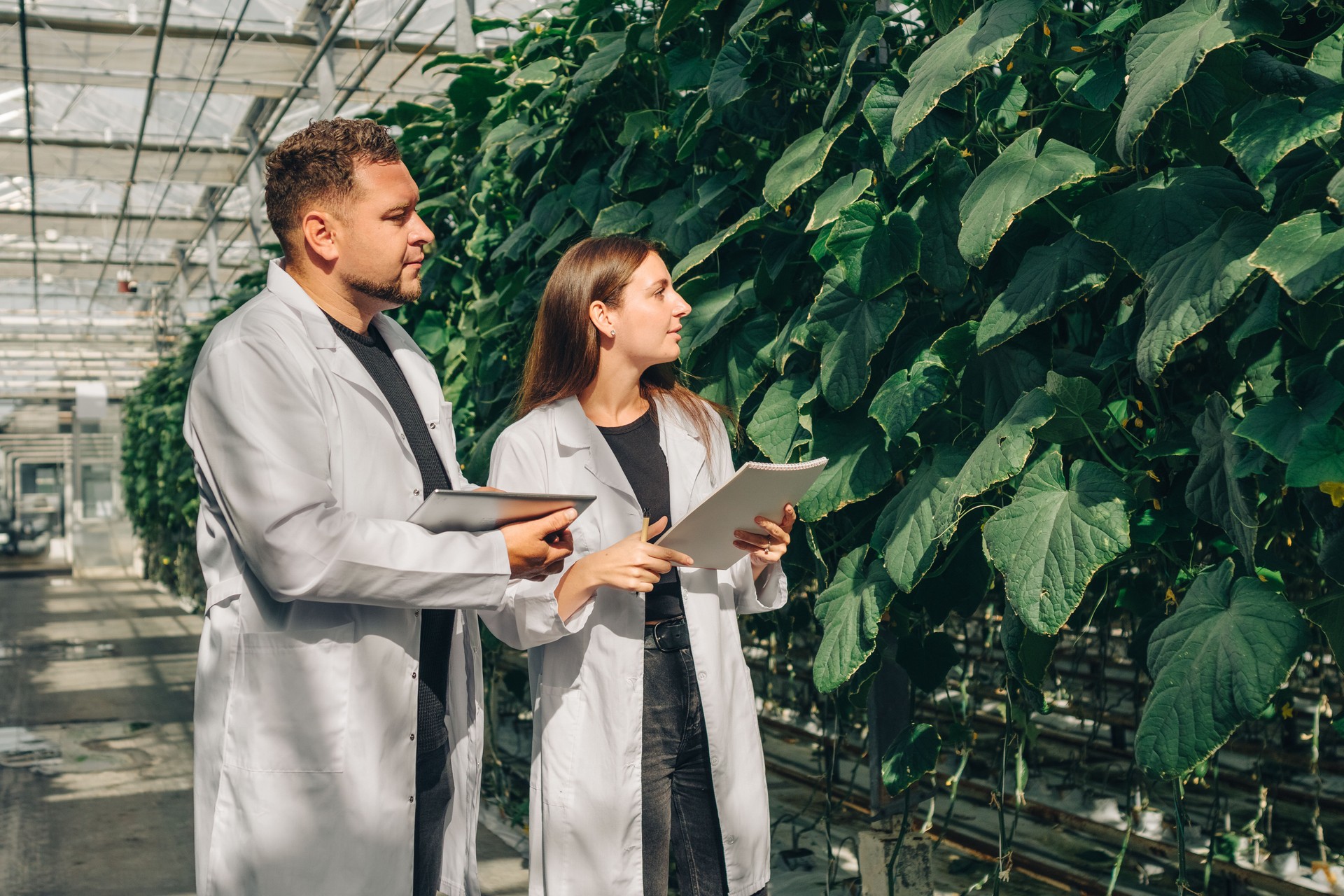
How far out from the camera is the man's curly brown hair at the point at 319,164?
144cm

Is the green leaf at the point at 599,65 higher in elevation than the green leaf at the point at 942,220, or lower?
higher

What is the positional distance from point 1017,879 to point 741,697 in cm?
192

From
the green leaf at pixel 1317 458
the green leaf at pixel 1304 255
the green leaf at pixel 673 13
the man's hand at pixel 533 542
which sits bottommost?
the man's hand at pixel 533 542

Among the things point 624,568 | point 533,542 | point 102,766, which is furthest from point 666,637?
point 102,766

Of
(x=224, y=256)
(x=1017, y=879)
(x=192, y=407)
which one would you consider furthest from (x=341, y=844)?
(x=224, y=256)

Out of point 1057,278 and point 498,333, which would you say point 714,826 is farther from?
point 498,333

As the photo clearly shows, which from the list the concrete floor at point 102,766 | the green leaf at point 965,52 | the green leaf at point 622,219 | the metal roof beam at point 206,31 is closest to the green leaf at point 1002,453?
the green leaf at point 965,52

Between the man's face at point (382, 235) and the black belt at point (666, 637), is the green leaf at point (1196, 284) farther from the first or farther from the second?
the man's face at point (382, 235)

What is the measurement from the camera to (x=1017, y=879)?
10.5ft

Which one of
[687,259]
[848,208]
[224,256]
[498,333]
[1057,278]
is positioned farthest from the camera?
[224,256]

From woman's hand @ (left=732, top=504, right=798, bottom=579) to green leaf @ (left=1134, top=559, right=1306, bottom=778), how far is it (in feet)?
1.85

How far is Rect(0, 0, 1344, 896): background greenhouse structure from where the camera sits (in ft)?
3.80

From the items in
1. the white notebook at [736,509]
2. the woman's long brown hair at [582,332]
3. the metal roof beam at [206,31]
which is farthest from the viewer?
the metal roof beam at [206,31]

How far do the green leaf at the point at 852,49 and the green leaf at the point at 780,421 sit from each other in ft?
1.27
